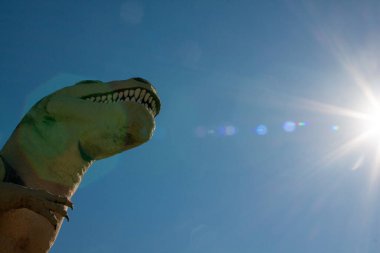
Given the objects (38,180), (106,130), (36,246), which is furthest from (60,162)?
(36,246)

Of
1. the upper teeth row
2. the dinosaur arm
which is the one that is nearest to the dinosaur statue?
the upper teeth row

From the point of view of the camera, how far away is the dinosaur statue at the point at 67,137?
3.31m

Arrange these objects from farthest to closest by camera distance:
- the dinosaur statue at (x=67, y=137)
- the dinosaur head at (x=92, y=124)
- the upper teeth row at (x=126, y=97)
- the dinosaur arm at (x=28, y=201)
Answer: the upper teeth row at (x=126, y=97) → the dinosaur head at (x=92, y=124) → the dinosaur statue at (x=67, y=137) → the dinosaur arm at (x=28, y=201)

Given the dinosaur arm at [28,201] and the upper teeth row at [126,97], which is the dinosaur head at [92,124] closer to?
the upper teeth row at [126,97]

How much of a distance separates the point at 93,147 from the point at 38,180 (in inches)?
21.4

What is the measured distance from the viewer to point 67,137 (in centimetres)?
368

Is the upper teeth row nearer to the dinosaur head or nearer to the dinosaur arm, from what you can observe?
the dinosaur head

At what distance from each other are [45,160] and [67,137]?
28 centimetres

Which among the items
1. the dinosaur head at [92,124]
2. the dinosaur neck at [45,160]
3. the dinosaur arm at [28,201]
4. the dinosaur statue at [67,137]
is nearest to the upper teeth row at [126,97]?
the dinosaur statue at [67,137]

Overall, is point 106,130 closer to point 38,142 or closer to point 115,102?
point 115,102

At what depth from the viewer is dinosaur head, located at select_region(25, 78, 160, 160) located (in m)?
3.69

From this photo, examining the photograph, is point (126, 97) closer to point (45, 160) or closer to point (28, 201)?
A: point (45, 160)

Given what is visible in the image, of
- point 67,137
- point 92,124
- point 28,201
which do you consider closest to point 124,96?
point 92,124

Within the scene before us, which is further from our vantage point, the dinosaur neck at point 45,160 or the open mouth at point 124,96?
the open mouth at point 124,96
